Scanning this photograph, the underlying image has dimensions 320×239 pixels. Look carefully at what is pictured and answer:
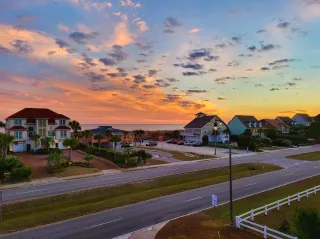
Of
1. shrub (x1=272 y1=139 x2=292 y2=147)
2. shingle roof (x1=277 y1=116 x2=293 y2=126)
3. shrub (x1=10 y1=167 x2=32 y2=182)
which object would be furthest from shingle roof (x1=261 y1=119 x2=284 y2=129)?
shrub (x1=10 y1=167 x2=32 y2=182)

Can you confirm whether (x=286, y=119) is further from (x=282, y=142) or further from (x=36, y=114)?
(x=36, y=114)

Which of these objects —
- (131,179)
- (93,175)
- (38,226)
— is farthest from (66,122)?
(38,226)

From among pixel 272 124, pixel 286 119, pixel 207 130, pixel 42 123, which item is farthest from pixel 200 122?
pixel 286 119

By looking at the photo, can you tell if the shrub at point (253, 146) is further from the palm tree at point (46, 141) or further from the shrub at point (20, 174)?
the shrub at point (20, 174)

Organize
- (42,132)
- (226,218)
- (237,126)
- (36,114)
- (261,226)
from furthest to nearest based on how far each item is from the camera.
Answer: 1. (237,126)
2. (36,114)
3. (42,132)
4. (226,218)
5. (261,226)

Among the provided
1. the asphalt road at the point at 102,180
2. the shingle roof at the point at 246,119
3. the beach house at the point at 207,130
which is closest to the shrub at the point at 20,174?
the asphalt road at the point at 102,180

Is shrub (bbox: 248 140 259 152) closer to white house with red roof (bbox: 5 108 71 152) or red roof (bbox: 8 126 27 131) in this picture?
white house with red roof (bbox: 5 108 71 152)

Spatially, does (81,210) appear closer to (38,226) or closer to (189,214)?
(38,226)
